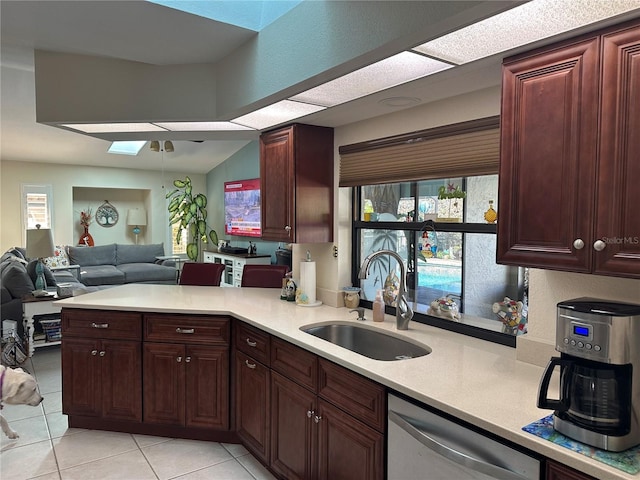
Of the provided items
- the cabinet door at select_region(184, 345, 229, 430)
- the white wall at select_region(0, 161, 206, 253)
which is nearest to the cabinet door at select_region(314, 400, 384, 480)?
the cabinet door at select_region(184, 345, 229, 430)

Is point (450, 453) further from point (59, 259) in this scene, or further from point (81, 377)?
point (59, 259)

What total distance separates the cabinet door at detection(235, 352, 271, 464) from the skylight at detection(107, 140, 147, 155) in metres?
6.24

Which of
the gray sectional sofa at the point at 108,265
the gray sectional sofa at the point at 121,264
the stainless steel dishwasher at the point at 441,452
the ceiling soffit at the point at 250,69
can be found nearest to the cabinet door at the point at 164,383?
the ceiling soffit at the point at 250,69

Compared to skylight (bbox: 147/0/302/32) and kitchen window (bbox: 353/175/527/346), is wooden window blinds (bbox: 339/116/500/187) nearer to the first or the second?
kitchen window (bbox: 353/175/527/346)

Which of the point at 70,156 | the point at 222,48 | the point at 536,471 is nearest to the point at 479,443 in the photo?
the point at 536,471

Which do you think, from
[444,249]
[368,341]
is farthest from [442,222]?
[368,341]

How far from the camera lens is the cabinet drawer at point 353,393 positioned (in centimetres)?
176

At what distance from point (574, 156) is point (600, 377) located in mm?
683

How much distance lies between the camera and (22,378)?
2.79 metres

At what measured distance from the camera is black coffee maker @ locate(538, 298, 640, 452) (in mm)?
1176

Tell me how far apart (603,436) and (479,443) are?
0.36 m

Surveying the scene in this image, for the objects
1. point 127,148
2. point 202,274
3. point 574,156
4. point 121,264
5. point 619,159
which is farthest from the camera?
point 121,264

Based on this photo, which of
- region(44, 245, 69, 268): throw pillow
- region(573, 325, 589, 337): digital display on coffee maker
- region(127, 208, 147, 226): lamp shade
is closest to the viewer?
region(573, 325, 589, 337): digital display on coffee maker

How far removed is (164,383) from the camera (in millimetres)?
2916
